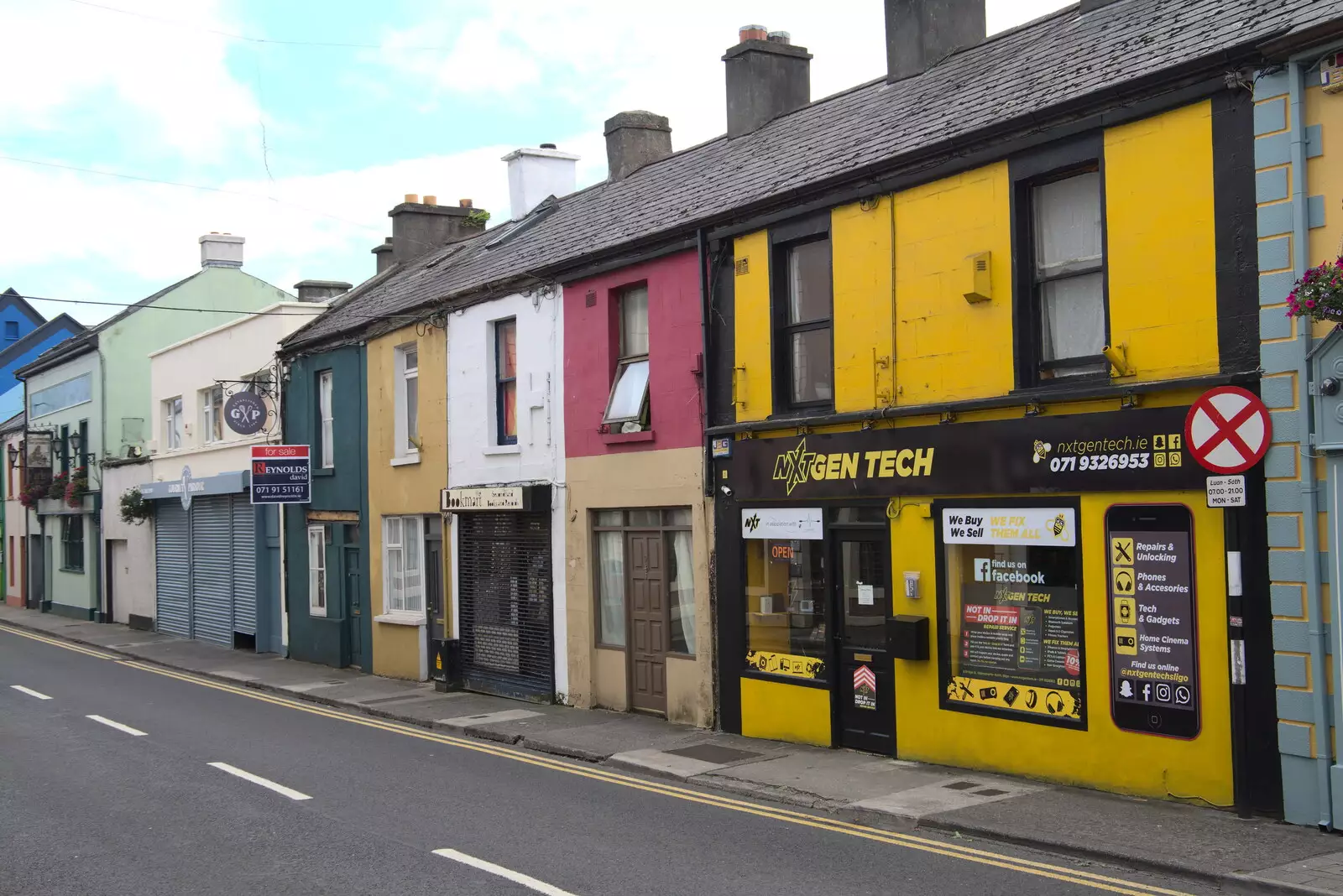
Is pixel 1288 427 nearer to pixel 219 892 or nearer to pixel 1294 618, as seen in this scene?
pixel 1294 618

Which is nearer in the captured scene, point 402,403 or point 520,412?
point 520,412

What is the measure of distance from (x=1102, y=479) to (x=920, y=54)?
7.08m

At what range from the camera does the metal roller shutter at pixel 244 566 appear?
89.0 ft

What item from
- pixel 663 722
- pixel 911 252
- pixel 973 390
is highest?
pixel 911 252

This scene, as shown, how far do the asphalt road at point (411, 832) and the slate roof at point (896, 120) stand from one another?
6289mm

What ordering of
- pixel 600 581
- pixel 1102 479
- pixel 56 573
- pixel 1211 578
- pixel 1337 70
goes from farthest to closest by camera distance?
pixel 56 573
pixel 600 581
pixel 1102 479
pixel 1211 578
pixel 1337 70

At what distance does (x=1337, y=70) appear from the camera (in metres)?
8.61

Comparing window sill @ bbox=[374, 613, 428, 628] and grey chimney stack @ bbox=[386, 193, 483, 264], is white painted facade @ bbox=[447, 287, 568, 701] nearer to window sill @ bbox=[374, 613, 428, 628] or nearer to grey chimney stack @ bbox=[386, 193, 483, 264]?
window sill @ bbox=[374, 613, 428, 628]

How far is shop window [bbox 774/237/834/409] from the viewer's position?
43.5ft

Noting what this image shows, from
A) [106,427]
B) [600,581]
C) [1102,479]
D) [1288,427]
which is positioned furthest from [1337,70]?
[106,427]

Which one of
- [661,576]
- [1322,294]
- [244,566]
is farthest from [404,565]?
[1322,294]

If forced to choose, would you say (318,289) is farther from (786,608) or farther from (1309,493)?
(1309,493)

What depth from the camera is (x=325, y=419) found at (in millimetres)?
24500

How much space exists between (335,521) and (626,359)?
9.92 meters
